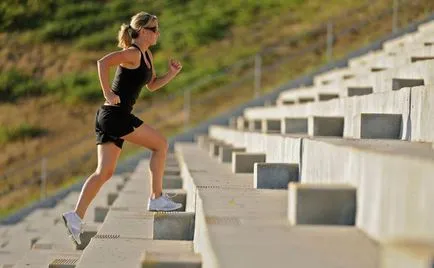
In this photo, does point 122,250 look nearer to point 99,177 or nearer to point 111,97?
point 99,177

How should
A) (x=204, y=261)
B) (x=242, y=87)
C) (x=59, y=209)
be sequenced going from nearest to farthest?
(x=204, y=261) → (x=59, y=209) → (x=242, y=87)

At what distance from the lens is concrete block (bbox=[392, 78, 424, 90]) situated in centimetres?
669

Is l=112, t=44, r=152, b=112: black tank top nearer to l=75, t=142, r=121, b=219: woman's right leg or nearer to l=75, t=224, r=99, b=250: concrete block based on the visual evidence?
l=75, t=142, r=121, b=219: woman's right leg

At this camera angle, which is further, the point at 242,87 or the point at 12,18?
the point at 12,18

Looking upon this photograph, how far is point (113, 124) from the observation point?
6070 millimetres

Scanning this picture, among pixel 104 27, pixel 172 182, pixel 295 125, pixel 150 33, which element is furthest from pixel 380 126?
pixel 104 27

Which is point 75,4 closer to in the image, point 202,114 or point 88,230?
point 202,114

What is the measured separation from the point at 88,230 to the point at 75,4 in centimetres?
2683

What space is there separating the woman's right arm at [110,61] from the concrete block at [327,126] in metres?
1.61

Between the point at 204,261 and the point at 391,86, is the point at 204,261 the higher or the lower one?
the lower one

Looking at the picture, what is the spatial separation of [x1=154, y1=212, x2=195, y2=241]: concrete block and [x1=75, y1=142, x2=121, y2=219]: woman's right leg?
593mm

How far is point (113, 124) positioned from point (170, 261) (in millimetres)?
2243

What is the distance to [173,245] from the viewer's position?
17.1ft

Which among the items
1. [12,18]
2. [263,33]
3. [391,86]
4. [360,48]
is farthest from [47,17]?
[391,86]
